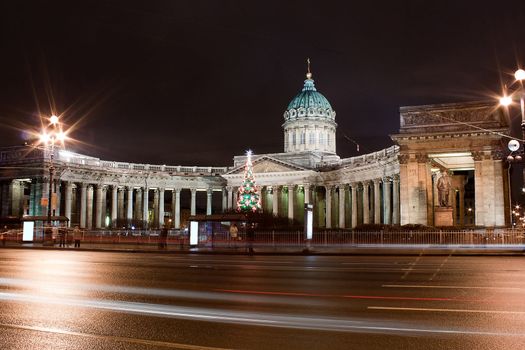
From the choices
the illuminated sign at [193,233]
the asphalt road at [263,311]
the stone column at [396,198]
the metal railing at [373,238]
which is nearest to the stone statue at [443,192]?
the metal railing at [373,238]

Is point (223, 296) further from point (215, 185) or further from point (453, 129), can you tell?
point (215, 185)

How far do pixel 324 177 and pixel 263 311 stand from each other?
85.7 m

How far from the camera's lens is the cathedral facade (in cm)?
5381

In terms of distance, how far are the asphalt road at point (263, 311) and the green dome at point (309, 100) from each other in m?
106

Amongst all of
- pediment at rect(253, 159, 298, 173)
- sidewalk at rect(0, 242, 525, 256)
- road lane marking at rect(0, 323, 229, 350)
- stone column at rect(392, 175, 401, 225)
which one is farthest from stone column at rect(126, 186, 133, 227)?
road lane marking at rect(0, 323, 229, 350)

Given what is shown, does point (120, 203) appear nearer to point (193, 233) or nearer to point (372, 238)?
point (193, 233)

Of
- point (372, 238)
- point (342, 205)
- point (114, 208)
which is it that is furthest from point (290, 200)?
point (372, 238)

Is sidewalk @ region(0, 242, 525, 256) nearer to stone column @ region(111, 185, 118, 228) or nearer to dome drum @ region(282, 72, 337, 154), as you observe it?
stone column @ region(111, 185, 118, 228)

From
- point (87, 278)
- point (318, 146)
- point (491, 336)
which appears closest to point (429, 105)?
point (87, 278)

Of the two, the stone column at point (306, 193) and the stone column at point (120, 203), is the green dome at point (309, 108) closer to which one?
the stone column at point (306, 193)

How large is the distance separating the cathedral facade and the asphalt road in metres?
35.7

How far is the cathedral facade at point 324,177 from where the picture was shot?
5381cm

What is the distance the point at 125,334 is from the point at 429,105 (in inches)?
1973

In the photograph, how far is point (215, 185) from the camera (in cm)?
10938
